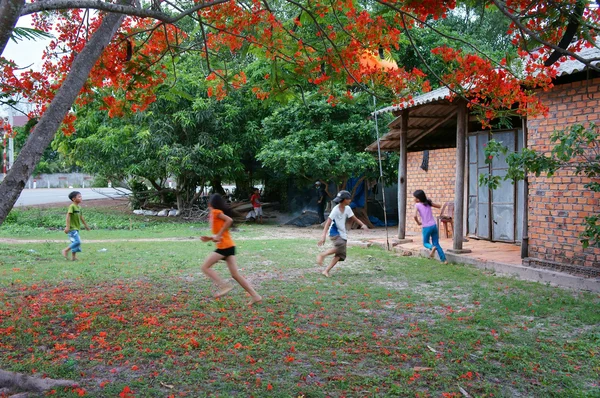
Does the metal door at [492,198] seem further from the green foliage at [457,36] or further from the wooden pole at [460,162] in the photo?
the green foliage at [457,36]

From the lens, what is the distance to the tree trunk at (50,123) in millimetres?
3836

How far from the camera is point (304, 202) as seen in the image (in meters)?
23.2

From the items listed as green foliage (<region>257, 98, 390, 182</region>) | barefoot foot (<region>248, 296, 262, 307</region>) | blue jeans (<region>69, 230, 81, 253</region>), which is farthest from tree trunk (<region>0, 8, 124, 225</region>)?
green foliage (<region>257, 98, 390, 182</region>)

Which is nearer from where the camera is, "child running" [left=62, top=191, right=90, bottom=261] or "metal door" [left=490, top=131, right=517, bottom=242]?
"child running" [left=62, top=191, right=90, bottom=261]

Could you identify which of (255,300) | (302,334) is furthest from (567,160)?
(255,300)

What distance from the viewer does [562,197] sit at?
25.6ft

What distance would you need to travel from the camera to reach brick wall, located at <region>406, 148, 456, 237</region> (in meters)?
13.6

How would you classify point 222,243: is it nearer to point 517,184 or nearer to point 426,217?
point 426,217

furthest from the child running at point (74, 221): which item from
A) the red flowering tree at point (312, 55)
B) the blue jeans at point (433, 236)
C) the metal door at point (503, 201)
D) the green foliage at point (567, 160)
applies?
the metal door at point (503, 201)

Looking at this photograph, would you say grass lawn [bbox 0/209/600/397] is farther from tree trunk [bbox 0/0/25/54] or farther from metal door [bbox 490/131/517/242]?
metal door [bbox 490/131/517/242]

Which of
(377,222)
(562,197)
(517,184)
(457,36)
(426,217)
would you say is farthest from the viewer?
(377,222)

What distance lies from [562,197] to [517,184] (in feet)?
11.2

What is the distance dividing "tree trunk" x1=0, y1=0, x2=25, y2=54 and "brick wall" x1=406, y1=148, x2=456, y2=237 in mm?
11649

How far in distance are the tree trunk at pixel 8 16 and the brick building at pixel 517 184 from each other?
546 cm
